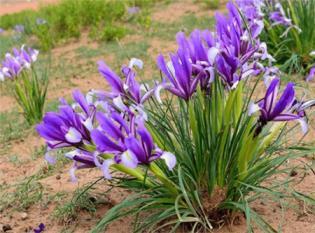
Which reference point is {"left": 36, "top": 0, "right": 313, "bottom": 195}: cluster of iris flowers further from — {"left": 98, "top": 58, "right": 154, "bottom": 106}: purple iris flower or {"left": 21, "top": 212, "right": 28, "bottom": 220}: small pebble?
{"left": 21, "top": 212, "right": 28, "bottom": 220}: small pebble

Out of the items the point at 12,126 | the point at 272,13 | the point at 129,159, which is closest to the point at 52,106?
the point at 12,126

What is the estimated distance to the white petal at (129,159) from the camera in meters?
1.98

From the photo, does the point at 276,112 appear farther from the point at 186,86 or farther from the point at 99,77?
the point at 99,77

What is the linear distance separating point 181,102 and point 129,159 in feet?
→ 1.91

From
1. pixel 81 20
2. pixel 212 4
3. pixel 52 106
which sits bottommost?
pixel 212 4

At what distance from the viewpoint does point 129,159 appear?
199 centimetres

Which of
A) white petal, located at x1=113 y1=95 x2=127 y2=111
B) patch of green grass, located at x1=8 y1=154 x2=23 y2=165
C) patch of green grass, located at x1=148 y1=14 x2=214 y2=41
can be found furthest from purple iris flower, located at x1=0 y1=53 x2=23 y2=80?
patch of green grass, located at x1=148 y1=14 x2=214 y2=41

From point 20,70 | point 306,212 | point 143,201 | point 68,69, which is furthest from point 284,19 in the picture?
point 68,69

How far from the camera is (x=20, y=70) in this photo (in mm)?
4746

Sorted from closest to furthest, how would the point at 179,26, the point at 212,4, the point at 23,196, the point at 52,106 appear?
the point at 23,196 → the point at 52,106 → the point at 179,26 → the point at 212,4

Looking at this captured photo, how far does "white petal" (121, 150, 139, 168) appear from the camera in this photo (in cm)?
198

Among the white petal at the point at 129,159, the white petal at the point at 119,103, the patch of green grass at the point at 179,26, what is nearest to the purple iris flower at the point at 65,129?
the white petal at the point at 119,103

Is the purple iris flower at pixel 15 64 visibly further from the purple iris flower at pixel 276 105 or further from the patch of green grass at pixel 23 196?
the purple iris flower at pixel 276 105

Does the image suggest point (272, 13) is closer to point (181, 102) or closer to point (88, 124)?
point (181, 102)
